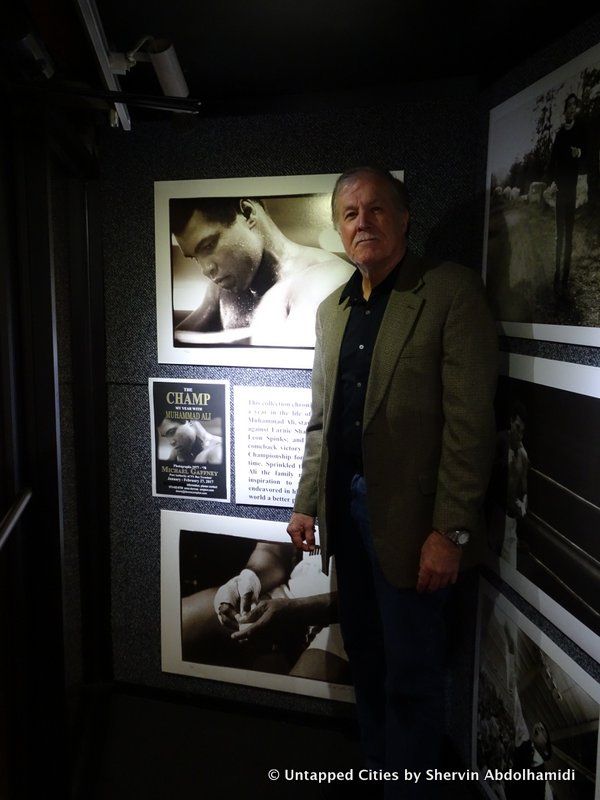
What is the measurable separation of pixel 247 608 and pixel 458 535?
0.87 metres

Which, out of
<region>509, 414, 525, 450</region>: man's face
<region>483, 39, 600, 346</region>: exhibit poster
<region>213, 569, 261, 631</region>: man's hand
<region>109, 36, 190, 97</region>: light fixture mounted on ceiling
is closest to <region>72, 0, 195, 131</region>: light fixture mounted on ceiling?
<region>109, 36, 190, 97</region>: light fixture mounted on ceiling

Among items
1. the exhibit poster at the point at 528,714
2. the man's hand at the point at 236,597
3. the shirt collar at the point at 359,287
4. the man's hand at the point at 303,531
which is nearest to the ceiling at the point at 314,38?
the shirt collar at the point at 359,287

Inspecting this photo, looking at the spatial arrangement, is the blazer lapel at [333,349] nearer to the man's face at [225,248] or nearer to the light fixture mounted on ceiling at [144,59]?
the man's face at [225,248]

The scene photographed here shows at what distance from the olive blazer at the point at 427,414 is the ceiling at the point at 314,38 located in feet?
1.57

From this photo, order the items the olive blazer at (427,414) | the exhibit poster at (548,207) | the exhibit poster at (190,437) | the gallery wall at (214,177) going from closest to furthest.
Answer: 1. the exhibit poster at (548,207)
2. the olive blazer at (427,414)
3. the gallery wall at (214,177)
4. the exhibit poster at (190,437)

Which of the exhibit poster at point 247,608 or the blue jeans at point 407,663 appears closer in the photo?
the blue jeans at point 407,663

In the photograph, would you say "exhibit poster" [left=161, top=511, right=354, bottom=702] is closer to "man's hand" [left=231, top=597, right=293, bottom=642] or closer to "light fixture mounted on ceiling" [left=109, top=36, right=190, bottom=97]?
"man's hand" [left=231, top=597, right=293, bottom=642]

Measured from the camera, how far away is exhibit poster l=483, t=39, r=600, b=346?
940 millimetres

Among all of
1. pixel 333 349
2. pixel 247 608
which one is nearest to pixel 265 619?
pixel 247 608

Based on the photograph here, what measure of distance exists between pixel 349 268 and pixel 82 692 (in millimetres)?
1519

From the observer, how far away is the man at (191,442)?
5.34 feet

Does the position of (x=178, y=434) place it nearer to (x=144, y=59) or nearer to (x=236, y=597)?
(x=236, y=597)

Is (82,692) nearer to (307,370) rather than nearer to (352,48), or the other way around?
(307,370)

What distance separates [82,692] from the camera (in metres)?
1.66
